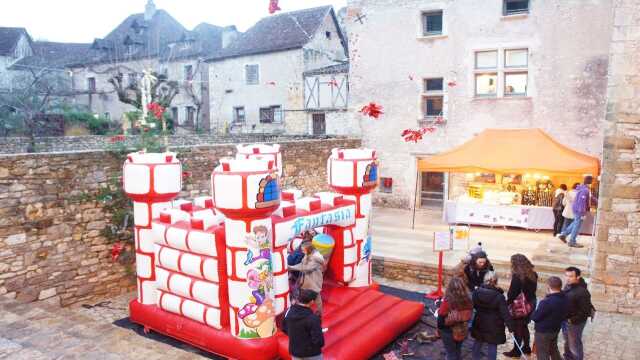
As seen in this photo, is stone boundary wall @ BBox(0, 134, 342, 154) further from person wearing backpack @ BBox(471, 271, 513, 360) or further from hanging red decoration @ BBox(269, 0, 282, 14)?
person wearing backpack @ BBox(471, 271, 513, 360)

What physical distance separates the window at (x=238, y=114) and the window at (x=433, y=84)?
41.3ft

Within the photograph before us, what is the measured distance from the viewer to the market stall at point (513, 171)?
38.8ft

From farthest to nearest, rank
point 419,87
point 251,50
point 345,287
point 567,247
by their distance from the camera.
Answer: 1. point 251,50
2. point 419,87
3. point 567,247
4. point 345,287

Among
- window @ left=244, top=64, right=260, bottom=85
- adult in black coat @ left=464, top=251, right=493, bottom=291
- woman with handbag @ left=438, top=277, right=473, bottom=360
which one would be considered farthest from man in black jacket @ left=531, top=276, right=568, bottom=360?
window @ left=244, top=64, right=260, bottom=85

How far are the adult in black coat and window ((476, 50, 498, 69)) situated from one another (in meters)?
9.22

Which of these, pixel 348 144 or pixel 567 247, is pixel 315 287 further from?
pixel 348 144

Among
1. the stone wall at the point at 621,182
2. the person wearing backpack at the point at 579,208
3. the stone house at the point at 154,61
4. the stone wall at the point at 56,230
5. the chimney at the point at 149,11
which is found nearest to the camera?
the stone wall at the point at 621,182

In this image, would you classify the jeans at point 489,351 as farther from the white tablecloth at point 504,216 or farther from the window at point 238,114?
the window at point 238,114

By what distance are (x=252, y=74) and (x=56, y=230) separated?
1762cm

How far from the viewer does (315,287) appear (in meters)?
6.86

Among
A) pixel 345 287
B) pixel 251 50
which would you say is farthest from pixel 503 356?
pixel 251 50

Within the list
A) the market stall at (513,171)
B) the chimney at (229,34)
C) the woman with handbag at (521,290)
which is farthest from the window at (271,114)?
the woman with handbag at (521,290)

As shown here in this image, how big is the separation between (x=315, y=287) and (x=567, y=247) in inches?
264

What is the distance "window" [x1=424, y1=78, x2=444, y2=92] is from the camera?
15453 mm
